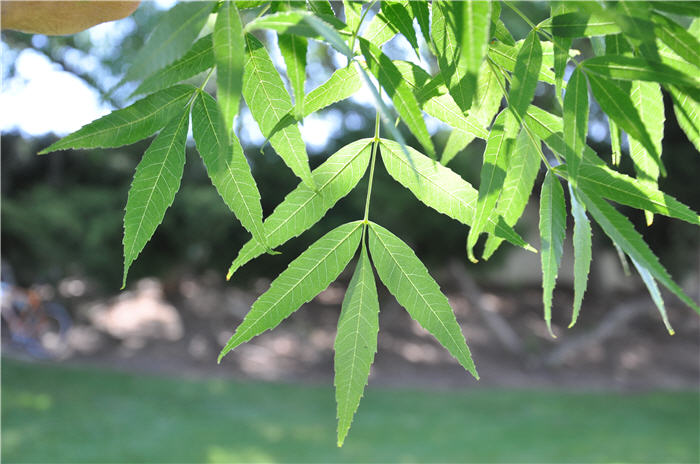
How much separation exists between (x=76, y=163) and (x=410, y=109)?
5.83m

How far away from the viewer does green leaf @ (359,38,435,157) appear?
47 cm

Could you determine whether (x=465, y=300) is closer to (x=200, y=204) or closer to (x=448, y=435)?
(x=448, y=435)

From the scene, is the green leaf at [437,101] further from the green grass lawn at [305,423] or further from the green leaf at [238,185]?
the green grass lawn at [305,423]

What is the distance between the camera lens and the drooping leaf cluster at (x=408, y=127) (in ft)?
1.48

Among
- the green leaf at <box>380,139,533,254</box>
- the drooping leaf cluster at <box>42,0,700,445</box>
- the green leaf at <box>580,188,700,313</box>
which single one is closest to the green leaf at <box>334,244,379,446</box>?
the drooping leaf cluster at <box>42,0,700,445</box>

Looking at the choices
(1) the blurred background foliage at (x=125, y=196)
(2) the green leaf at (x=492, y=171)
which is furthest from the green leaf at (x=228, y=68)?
(1) the blurred background foliage at (x=125, y=196)

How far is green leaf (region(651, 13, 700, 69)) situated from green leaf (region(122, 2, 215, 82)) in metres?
0.33

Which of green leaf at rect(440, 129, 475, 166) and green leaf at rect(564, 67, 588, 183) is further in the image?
green leaf at rect(440, 129, 475, 166)

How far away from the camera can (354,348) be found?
581 millimetres

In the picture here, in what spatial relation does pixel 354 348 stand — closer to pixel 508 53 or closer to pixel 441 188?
pixel 441 188

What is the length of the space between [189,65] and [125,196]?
5089 millimetres

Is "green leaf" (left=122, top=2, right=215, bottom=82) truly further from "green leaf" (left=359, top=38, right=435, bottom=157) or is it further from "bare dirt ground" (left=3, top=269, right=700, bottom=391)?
"bare dirt ground" (left=3, top=269, right=700, bottom=391)

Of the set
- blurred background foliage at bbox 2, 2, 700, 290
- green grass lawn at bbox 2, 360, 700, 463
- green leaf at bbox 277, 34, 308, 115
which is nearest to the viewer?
green leaf at bbox 277, 34, 308, 115

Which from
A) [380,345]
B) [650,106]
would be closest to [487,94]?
[650,106]
